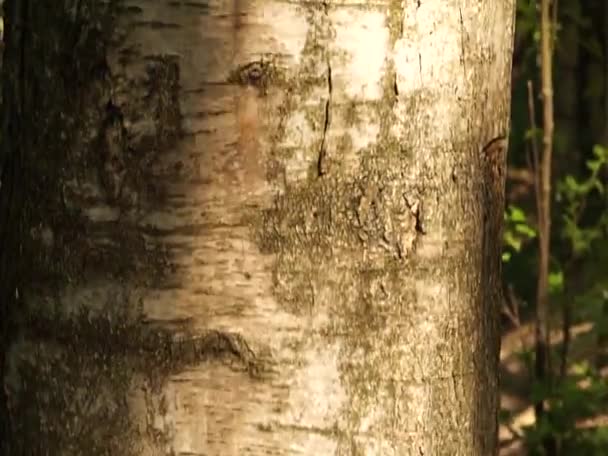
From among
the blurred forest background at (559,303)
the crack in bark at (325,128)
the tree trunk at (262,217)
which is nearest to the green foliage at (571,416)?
the blurred forest background at (559,303)

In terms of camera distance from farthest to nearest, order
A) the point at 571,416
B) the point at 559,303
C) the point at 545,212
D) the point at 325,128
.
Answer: the point at 559,303 < the point at 545,212 < the point at 571,416 < the point at 325,128

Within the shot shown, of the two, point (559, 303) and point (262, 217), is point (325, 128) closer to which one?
point (262, 217)

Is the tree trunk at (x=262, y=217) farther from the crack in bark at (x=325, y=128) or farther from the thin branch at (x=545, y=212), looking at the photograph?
the thin branch at (x=545, y=212)

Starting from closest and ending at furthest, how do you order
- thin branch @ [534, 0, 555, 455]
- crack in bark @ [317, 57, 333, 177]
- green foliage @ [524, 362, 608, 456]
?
crack in bark @ [317, 57, 333, 177]
green foliage @ [524, 362, 608, 456]
thin branch @ [534, 0, 555, 455]

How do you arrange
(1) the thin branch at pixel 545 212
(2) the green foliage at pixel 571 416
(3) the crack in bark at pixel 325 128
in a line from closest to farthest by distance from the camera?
(3) the crack in bark at pixel 325 128 → (2) the green foliage at pixel 571 416 → (1) the thin branch at pixel 545 212

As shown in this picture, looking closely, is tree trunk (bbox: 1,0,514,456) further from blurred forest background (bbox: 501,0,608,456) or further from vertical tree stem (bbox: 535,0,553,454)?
vertical tree stem (bbox: 535,0,553,454)

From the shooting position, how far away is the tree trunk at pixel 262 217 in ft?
4.08

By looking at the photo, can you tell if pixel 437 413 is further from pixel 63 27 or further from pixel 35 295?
pixel 63 27

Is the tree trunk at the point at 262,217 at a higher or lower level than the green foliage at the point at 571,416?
higher

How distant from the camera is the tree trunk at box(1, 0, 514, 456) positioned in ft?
4.08

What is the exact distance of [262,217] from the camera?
4.11 feet

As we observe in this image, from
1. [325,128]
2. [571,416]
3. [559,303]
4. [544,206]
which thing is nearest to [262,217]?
[325,128]

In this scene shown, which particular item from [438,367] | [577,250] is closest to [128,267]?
[438,367]

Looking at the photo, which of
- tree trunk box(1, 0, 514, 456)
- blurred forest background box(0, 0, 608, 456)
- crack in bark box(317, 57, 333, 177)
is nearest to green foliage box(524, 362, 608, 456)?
blurred forest background box(0, 0, 608, 456)
